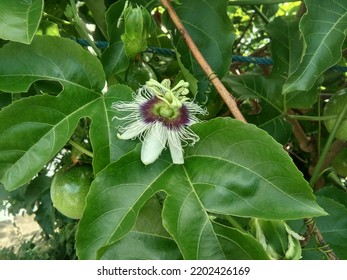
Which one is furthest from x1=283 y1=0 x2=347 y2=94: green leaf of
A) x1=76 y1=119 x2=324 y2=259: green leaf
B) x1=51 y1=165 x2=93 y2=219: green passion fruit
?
x1=51 y1=165 x2=93 y2=219: green passion fruit

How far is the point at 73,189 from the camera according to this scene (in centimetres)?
78

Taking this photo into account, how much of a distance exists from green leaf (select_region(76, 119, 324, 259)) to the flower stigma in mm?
18

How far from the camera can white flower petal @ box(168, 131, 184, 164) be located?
0.63m

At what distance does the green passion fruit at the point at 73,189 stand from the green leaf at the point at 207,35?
0.69ft

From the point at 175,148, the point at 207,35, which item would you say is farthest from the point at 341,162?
the point at 175,148

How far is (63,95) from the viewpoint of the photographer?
68 cm

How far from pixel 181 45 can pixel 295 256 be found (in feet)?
1.16

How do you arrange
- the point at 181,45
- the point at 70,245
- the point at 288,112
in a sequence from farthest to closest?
the point at 70,245, the point at 288,112, the point at 181,45

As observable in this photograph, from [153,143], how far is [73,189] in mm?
206

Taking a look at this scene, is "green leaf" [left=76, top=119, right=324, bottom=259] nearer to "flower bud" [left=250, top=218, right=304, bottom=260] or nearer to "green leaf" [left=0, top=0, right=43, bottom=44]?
"flower bud" [left=250, top=218, right=304, bottom=260]

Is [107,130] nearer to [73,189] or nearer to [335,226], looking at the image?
[73,189]
